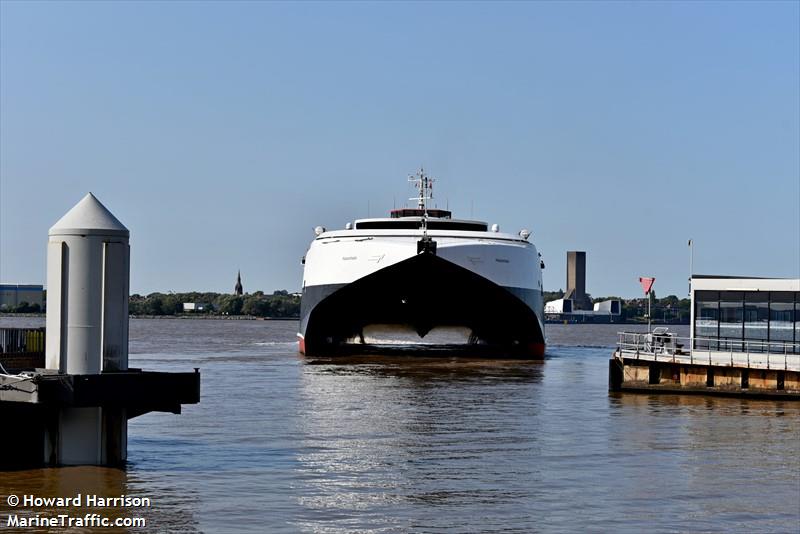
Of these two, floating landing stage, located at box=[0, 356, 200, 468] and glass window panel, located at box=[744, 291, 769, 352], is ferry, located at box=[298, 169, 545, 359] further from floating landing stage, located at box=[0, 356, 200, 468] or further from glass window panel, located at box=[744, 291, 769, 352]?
floating landing stage, located at box=[0, 356, 200, 468]

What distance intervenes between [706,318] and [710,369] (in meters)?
2.10

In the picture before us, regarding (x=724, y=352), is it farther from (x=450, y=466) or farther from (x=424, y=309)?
(x=424, y=309)

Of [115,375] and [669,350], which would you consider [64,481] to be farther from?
[669,350]

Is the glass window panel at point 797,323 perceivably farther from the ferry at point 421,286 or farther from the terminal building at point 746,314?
the ferry at point 421,286

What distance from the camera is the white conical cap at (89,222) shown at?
20.5 metres

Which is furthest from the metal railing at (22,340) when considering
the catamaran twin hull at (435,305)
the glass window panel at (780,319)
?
the catamaran twin hull at (435,305)

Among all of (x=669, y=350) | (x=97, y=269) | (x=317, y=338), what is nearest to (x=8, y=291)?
(x=317, y=338)

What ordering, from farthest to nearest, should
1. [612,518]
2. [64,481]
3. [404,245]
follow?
[404,245] → [64,481] → [612,518]

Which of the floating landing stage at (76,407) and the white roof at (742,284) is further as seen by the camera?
the white roof at (742,284)

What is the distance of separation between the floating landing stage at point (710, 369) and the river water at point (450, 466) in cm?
59

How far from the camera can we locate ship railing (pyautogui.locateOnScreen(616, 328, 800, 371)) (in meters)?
35.8

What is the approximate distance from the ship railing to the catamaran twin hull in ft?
51.5

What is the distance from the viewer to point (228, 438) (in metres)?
26.4

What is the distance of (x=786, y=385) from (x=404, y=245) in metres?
22.3
